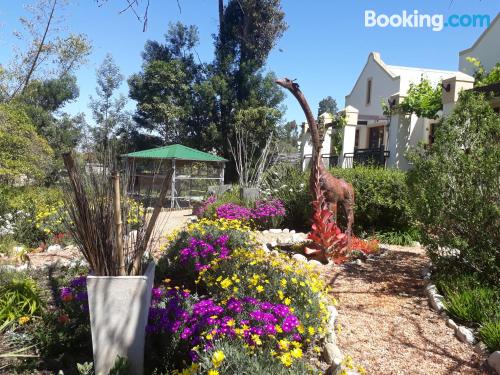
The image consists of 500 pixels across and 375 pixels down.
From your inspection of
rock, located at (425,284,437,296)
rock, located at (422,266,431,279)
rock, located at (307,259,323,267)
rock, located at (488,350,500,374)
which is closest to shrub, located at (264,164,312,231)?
rock, located at (307,259,323,267)

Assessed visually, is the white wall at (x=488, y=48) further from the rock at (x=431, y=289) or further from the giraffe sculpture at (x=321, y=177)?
the rock at (x=431, y=289)

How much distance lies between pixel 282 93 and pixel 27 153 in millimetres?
12783

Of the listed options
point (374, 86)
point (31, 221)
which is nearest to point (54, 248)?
point (31, 221)

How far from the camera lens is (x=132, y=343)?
8.01 ft

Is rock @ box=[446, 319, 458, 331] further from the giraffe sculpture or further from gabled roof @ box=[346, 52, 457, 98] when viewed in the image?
gabled roof @ box=[346, 52, 457, 98]

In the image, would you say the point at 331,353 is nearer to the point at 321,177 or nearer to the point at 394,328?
the point at 394,328

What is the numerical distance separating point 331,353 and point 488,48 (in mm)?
12778

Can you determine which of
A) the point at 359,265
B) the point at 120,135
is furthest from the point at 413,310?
the point at 120,135

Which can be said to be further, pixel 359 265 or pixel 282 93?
pixel 282 93

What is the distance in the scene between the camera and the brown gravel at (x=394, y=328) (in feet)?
9.53

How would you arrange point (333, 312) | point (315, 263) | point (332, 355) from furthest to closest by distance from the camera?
1. point (315, 263)
2. point (333, 312)
3. point (332, 355)

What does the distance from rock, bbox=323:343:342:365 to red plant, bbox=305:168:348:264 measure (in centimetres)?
238

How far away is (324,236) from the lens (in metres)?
5.33

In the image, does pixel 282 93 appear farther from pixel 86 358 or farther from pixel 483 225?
pixel 86 358
